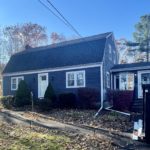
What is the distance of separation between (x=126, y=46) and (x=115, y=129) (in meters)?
36.7

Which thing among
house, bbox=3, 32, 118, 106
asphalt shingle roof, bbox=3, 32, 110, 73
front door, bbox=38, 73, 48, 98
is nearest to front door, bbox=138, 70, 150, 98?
→ house, bbox=3, 32, 118, 106

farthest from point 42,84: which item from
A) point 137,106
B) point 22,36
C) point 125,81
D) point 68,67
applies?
point 22,36

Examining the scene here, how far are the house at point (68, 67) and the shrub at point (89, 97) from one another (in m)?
0.44

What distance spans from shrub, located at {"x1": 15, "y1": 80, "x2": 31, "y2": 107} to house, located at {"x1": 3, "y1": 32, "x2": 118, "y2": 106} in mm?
1981

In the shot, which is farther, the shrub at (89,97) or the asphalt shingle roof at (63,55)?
the asphalt shingle roof at (63,55)

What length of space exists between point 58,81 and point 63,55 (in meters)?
2.35

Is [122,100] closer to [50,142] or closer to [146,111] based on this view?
[146,111]

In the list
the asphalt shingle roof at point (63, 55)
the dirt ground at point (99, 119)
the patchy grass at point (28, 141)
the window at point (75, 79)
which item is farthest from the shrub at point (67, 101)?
the patchy grass at point (28, 141)

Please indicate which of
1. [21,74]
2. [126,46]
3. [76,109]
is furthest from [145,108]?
[126,46]

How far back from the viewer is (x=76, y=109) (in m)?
20.4

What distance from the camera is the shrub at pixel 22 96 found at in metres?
21.8

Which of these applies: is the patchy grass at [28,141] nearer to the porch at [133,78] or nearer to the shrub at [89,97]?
the shrub at [89,97]

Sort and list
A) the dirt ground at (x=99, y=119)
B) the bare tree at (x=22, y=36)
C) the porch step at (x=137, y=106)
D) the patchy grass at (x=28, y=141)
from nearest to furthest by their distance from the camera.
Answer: the patchy grass at (x=28, y=141) → the dirt ground at (x=99, y=119) → the porch step at (x=137, y=106) → the bare tree at (x=22, y=36)

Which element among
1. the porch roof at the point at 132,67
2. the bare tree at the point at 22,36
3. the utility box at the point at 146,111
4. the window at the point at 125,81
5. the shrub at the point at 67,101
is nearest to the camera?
the utility box at the point at 146,111
